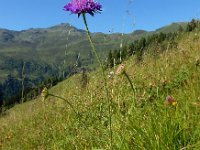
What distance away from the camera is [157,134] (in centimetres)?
318

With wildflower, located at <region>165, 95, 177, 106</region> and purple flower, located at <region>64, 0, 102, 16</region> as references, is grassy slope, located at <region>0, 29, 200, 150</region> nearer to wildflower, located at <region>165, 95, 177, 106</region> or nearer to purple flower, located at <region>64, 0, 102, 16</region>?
wildflower, located at <region>165, 95, 177, 106</region>

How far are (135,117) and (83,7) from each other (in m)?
1.27

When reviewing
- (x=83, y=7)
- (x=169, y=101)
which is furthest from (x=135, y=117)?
(x=83, y=7)

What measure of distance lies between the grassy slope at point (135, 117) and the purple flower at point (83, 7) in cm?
95

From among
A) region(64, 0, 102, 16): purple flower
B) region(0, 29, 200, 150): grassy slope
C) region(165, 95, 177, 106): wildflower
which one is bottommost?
region(0, 29, 200, 150): grassy slope

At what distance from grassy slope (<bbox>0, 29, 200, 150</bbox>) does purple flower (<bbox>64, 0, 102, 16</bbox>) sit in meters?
0.95

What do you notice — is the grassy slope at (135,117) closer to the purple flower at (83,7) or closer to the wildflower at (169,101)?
the wildflower at (169,101)

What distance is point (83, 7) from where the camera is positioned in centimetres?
310

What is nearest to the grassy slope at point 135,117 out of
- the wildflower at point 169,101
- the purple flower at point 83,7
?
the wildflower at point 169,101

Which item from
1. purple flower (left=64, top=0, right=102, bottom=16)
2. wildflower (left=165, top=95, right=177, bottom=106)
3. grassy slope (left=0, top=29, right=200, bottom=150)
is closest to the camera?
purple flower (left=64, top=0, right=102, bottom=16)

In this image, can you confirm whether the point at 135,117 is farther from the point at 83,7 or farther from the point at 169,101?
the point at 83,7

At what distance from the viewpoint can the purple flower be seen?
3.08 meters

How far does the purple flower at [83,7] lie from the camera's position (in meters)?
3.08

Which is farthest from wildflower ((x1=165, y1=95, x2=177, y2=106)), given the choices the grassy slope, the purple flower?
the purple flower
